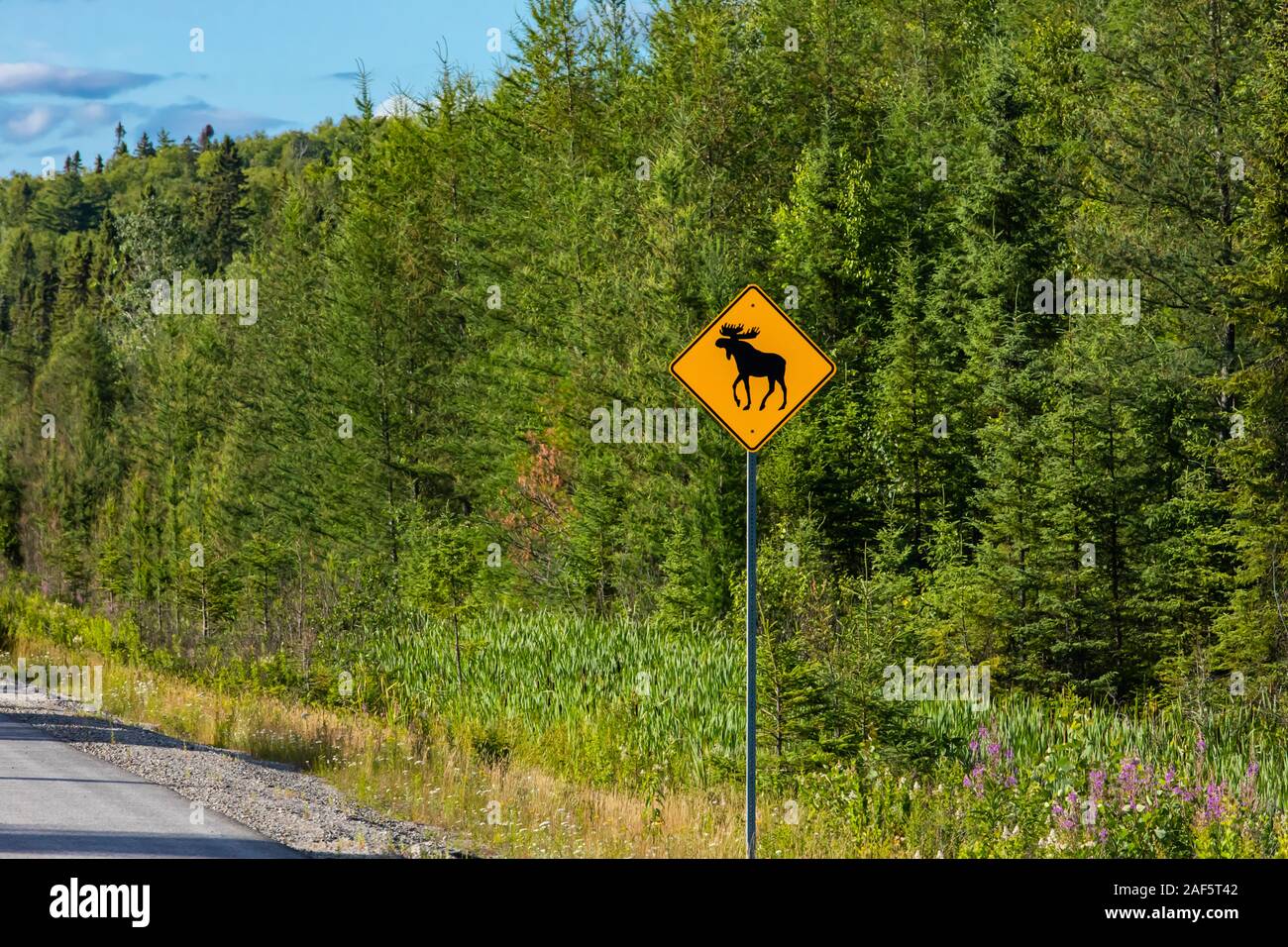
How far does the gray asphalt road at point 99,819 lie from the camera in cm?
801

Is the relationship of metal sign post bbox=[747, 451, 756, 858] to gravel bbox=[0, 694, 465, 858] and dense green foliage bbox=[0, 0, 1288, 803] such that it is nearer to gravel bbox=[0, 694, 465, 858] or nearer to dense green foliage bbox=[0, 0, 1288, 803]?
gravel bbox=[0, 694, 465, 858]

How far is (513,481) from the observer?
3425 cm

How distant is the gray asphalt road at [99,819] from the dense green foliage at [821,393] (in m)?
4.79

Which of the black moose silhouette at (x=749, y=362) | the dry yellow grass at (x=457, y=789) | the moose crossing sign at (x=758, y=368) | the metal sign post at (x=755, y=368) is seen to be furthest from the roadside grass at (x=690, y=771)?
the black moose silhouette at (x=749, y=362)

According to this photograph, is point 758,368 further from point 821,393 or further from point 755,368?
point 821,393

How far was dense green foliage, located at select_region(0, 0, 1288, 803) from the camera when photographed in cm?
2048

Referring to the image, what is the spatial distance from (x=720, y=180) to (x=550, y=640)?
11932mm

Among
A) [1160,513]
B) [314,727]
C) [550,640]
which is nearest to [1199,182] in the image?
[1160,513]

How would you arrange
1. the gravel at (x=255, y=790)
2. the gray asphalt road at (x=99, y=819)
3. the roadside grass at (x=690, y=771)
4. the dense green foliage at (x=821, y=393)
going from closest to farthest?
the gray asphalt road at (x=99, y=819) < the gravel at (x=255, y=790) < the roadside grass at (x=690, y=771) < the dense green foliage at (x=821, y=393)

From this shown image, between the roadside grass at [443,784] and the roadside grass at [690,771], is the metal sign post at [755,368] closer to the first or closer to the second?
the roadside grass at [443,784]

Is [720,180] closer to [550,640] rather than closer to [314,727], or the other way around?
[550,640]

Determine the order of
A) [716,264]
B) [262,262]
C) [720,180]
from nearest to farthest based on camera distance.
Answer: [716,264] < [720,180] < [262,262]

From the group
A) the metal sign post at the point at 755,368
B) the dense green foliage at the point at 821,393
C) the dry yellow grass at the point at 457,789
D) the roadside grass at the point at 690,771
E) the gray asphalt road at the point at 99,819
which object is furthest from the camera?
the dense green foliage at the point at 821,393

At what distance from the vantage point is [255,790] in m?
10.5
